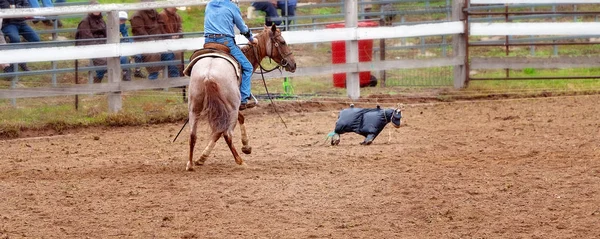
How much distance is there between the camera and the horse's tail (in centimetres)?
1017

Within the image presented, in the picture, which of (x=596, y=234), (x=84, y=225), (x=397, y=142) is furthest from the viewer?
(x=397, y=142)

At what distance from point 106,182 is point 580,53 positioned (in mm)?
14296

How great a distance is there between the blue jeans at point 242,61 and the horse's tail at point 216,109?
79cm

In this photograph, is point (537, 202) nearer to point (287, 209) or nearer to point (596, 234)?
point (596, 234)

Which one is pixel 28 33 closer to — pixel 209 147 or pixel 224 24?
pixel 224 24

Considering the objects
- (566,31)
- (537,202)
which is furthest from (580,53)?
(537,202)

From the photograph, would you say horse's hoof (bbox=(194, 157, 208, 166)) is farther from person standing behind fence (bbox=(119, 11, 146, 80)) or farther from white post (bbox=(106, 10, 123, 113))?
person standing behind fence (bbox=(119, 11, 146, 80))

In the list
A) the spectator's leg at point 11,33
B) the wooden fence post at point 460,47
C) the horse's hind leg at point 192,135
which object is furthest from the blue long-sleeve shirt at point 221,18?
the wooden fence post at point 460,47

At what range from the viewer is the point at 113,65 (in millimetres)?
14148

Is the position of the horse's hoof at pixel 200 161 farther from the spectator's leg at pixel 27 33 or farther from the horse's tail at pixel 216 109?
the spectator's leg at pixel 27 33

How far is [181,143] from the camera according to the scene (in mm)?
12484

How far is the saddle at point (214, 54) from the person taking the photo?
10.5 meters

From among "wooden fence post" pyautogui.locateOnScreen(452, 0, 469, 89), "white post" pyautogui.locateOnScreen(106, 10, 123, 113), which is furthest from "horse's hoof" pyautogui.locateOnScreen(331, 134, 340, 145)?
"wooden fence post" pyautogui.locateOnScreen(452, 0, 469, 89)

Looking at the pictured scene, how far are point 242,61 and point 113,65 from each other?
3.68 meters
